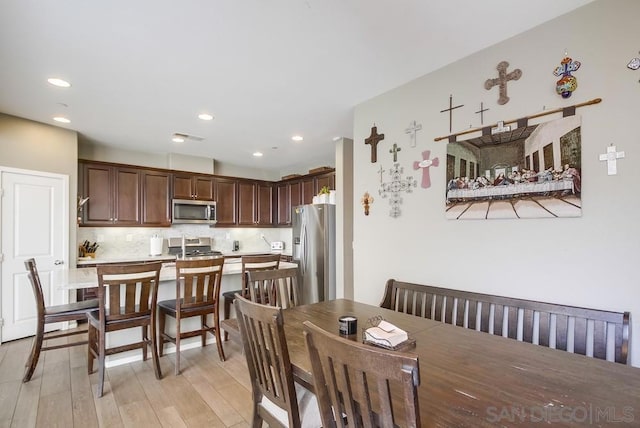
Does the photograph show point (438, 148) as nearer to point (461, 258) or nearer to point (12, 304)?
point (461, 258)

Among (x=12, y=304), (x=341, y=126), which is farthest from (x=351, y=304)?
(x=12, y=304)

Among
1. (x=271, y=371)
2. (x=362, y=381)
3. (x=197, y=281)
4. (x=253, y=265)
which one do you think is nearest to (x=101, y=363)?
(x=197, y=281)

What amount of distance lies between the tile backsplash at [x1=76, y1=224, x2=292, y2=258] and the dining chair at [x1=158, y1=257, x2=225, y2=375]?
7.92 feet

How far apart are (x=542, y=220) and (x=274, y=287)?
1851 millimetres

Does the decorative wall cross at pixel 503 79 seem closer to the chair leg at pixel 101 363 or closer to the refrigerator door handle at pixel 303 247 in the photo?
the refrigerator door handle at pixel 303 247

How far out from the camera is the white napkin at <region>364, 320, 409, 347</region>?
142 centimetres

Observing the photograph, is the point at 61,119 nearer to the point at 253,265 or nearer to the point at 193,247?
the point at 193,247

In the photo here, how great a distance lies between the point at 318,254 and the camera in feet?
15.0

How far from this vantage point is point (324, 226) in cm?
453

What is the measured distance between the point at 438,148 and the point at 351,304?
1.41 metres

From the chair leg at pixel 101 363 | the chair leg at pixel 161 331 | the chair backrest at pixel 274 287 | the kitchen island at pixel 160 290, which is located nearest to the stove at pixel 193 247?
the kitchen island at pixel 160 290

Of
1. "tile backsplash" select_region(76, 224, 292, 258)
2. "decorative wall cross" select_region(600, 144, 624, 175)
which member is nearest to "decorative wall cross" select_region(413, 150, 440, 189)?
"decorative wall cross" select_region(600, 144, 624, 175)

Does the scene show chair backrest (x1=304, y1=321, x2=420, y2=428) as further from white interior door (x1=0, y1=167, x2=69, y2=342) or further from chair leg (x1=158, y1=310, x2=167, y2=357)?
white interior door (x1=0, y1=167, x2=69, y2=342)

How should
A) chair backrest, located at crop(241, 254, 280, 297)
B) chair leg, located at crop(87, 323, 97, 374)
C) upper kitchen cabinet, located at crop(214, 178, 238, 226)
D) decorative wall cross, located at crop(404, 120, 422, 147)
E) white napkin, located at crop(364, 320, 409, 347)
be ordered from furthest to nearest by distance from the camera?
upper kitchen cabinet, located at crop(214, 178, 238, 226)
chair backrest, located at crop(241, 254, 280, 297)
chair leg, located at crop(87, 323, 97, 374)
decorative wall cross, located at crop(404, 120, 422, 147)
white napkin, located at crop(364, 320, 409, 347)
